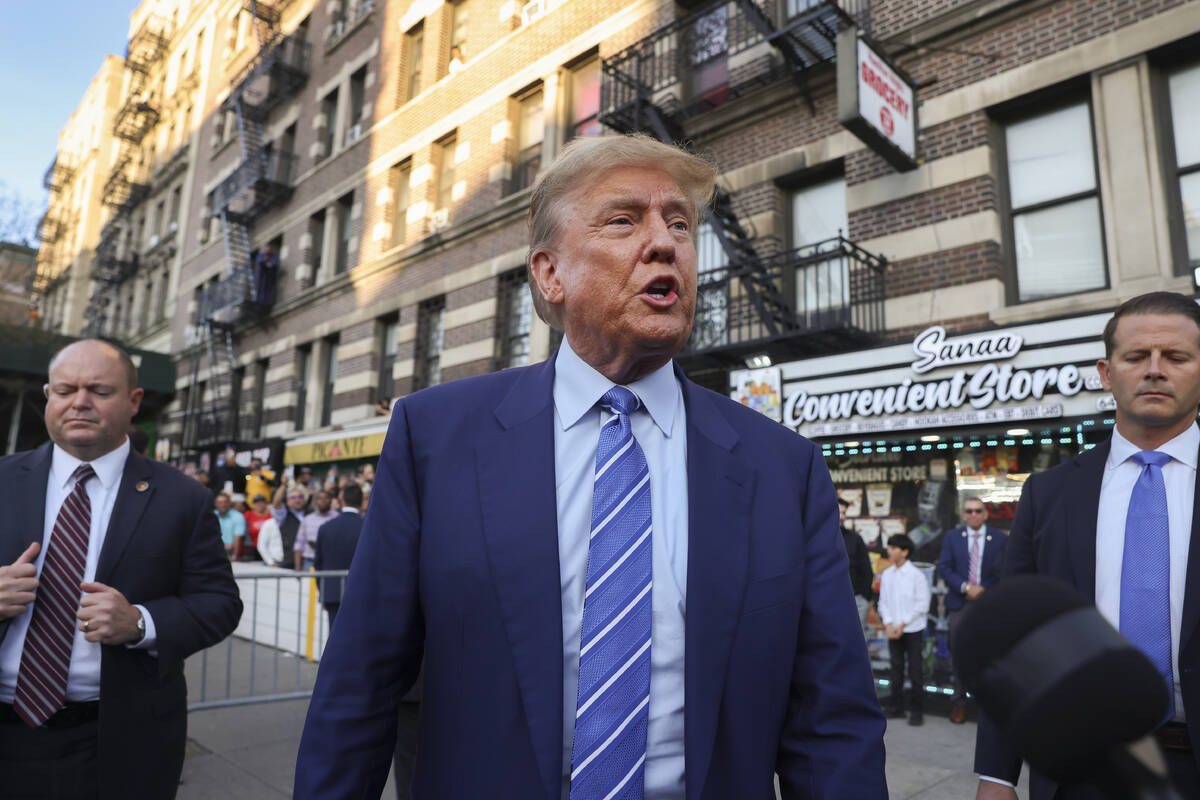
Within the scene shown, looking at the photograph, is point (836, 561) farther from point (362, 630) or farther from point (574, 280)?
point (362, 630)

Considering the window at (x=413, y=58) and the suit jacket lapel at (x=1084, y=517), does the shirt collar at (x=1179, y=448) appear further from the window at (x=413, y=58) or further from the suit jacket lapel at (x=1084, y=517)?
the window at (x=413, y=58)

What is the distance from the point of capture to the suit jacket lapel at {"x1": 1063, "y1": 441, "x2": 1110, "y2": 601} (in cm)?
264

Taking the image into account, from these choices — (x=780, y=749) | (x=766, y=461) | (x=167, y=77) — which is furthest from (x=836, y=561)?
→ (x=167, y=77)

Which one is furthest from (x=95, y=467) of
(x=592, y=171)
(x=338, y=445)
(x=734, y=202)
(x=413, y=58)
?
(x=413, y=58)

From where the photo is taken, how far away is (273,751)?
637 centimetres

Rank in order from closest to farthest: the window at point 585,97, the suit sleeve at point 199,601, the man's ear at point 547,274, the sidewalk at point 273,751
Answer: the man's ear at point 547,274 → the suit sleeve at point 199,601 → the sidewalk at point 273,751 → the window at point 585,97

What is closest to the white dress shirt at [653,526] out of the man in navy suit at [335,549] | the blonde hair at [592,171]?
the blonde hair at [592,171]

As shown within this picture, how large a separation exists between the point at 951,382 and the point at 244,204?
2313 centimetres

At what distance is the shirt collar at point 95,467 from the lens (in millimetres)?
3268

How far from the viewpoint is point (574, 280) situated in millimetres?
2094

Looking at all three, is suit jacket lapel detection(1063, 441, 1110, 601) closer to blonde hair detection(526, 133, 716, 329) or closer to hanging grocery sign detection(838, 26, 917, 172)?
blonde hair detection(526, 133, 716, 329)

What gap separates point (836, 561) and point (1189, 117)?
935cm

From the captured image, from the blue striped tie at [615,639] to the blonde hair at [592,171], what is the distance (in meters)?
0.59

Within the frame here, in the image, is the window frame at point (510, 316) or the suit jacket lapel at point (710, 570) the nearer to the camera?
the suit jacket lapel at point (710, 570)
